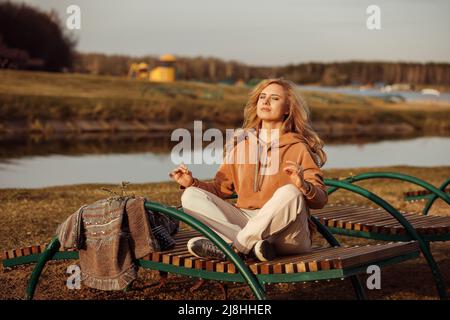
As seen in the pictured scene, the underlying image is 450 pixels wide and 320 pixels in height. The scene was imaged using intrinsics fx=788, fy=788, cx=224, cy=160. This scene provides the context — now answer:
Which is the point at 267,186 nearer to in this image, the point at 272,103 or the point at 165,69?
the point at 272,103

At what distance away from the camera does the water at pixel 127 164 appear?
53.3 ft

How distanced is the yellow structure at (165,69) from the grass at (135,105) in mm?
11551

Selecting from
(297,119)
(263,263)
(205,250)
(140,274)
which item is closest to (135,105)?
(140,274)

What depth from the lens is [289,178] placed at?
16.5 ft

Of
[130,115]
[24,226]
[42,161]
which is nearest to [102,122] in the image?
[130,115]

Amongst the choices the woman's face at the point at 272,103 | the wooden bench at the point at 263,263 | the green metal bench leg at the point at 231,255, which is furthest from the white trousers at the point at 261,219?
the woman's face at the point at 272,103

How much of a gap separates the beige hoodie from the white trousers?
109mm

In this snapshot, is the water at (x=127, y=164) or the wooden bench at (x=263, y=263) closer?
the wooden bench at (x=263, y=263)

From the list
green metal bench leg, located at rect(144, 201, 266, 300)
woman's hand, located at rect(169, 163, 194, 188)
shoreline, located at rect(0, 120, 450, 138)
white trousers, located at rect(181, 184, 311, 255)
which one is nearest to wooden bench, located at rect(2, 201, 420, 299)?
green metal bench leg, located at rect(144, 201, 266, 300)

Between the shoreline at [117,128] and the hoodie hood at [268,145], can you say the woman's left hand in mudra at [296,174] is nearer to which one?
the hoodie hood at [268,145]

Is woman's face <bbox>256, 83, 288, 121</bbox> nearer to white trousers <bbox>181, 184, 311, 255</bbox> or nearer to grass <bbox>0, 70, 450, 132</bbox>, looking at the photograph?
white trousers <bbox>181, 184, 311, 255</bbox>

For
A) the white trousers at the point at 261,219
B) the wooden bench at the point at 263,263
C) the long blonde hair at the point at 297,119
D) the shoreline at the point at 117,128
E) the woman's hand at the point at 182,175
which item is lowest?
the shoreline at the point at 117,128
